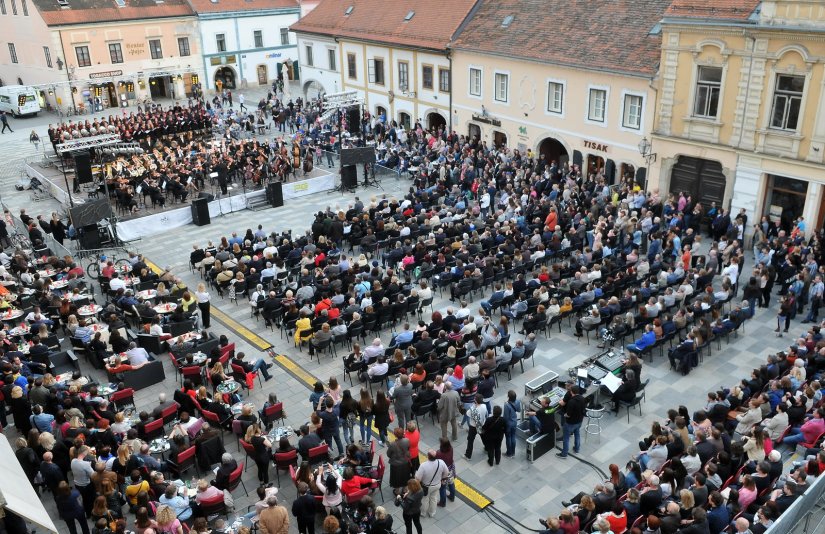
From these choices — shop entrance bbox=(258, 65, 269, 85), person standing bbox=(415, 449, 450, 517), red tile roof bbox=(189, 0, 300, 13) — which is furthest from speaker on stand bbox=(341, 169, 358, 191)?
shop entrance bbox=(258, 65, 269, 85)

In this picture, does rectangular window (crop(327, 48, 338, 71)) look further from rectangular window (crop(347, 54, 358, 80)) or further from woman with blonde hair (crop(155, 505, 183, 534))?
woman with blonde hair (crop(155, 505, 183, 534))

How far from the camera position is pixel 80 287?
70.2ft

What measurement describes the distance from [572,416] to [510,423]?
1268 mm

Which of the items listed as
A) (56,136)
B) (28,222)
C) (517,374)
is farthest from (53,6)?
(517,374)

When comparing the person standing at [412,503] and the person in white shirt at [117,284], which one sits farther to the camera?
the person in white shirt at [117,284]

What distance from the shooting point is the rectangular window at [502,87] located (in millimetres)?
33875

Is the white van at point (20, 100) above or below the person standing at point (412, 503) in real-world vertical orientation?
above

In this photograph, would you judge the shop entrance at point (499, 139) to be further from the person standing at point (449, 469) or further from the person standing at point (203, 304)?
the person standing at point (449, 469)

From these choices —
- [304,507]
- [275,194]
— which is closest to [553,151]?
[275,194]

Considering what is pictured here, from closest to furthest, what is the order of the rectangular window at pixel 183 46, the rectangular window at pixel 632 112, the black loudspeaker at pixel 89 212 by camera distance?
the black loudspeaker at pixel 89 212 < the rectangular window at pixel 632 112 < the rectangular window at pixel 183 46

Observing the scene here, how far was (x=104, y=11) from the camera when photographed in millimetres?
52000

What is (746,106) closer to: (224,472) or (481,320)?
(481,320)

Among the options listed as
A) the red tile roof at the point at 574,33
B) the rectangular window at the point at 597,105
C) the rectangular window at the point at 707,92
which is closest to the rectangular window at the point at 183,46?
the red tile roof at the point at 574,33

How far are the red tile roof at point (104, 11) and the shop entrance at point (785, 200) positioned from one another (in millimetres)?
47570
